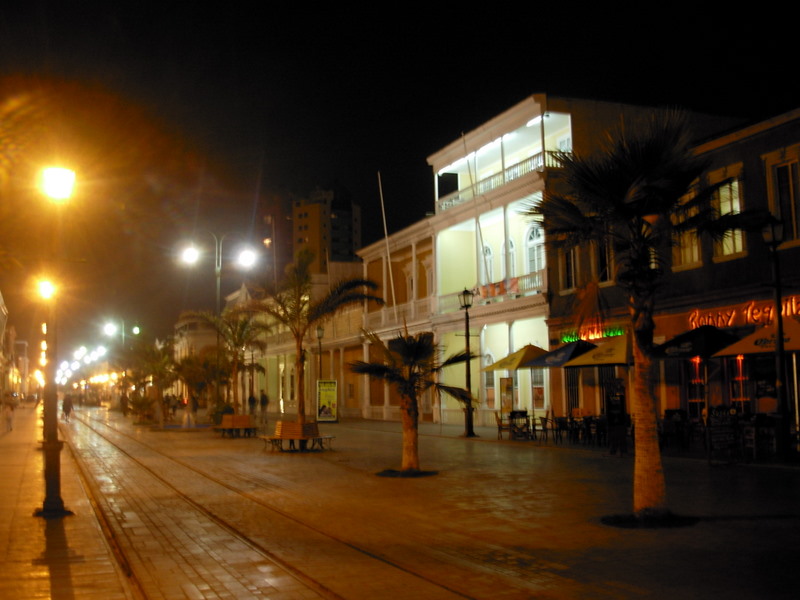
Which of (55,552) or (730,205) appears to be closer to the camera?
(55,552)

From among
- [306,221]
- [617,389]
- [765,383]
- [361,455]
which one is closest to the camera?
[765,383]

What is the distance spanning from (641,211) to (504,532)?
173 inches

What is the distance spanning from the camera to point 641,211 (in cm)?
1066

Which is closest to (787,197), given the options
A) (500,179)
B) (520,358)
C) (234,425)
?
(520,358)

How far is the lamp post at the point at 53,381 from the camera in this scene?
11.6 m

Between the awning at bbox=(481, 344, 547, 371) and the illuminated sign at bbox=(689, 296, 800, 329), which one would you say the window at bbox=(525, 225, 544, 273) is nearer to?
the awning at bbox=(481, 344, 547, 371)

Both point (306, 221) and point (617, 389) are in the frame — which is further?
point (306, 221)

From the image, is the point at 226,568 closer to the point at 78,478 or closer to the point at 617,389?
the point at 78,478

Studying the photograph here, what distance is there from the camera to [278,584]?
7.58 metres

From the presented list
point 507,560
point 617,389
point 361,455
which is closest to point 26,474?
point 361,455

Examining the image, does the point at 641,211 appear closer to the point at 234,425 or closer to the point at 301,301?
the point at 301,301

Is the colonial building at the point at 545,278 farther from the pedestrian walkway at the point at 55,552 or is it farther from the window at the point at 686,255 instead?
the pedestrian walkway at the point at 55,552

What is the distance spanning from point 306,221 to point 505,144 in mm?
104422

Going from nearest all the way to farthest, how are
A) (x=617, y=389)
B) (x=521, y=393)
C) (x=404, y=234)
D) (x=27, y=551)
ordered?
1. (x=27, y=551)
2. (x=617, y=389)
3. (x=521, y=393)
4. (x=404, y=234)
